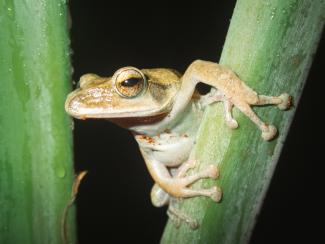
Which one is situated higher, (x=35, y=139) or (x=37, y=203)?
(x=35, y=139)

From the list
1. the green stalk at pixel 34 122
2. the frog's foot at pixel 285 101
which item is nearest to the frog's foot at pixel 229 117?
the frog's foot at pixel 285 101

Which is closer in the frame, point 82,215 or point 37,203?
point 37,203

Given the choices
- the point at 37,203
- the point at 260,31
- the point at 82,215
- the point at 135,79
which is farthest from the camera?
the point at 82,215

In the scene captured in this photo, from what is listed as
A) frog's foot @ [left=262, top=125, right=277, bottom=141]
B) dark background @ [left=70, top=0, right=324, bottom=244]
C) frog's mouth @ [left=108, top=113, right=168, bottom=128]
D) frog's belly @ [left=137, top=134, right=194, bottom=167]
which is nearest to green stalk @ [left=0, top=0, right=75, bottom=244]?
frog's foot @ [left=262, top=125, right=277, bottom=141]

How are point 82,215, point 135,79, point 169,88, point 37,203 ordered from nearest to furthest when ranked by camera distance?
1. point 37,203
2. point 135,79
3. point 169,88
4. point 82,215

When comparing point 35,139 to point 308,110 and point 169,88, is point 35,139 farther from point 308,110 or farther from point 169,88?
point 308,110

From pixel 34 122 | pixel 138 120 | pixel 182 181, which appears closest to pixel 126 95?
pixel 138 120

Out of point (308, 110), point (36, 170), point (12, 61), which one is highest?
point (12, 61)

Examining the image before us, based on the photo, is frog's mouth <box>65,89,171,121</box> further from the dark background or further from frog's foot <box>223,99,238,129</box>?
the dark background

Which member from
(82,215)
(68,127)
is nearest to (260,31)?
(68,127)

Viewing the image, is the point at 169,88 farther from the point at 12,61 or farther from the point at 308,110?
the point at 308,110
